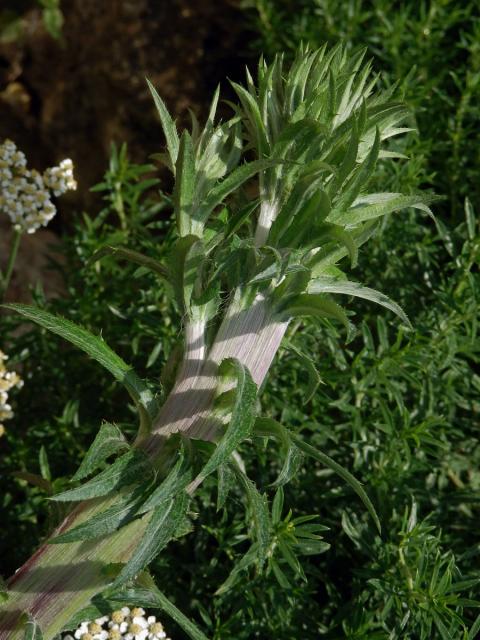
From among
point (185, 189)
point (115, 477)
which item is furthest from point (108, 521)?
point (185, 189)

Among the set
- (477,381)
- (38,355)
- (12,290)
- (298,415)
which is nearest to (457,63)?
(477,381)

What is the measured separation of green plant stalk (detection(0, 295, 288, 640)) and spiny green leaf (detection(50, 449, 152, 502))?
3 centimetres

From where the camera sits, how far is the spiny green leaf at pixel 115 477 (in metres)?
1.10

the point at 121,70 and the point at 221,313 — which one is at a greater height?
the point at 121,70

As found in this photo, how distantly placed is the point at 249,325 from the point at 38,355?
104cm

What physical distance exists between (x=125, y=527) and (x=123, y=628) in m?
0.30

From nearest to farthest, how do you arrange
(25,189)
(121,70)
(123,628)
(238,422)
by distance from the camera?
1. (238,422)
2. (123,628)
3. (25,189)
4. (121,70)

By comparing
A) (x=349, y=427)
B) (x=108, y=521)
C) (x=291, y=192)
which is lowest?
(x=349, y=427)

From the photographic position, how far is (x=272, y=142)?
127cm

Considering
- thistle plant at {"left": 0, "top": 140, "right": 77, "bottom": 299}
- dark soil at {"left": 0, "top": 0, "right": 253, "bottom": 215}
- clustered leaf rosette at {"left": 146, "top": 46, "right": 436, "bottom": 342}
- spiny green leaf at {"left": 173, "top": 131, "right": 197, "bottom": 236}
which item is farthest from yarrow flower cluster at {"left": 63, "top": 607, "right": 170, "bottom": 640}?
dark soil at {"left": 0, "top": 0, "right": 253, "bottom": 215}

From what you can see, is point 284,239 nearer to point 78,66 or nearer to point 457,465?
point 457,465

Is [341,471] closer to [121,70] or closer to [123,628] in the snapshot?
[123,628]

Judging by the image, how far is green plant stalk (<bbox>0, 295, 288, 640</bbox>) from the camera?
1.20m

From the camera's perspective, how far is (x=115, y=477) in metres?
1.14
